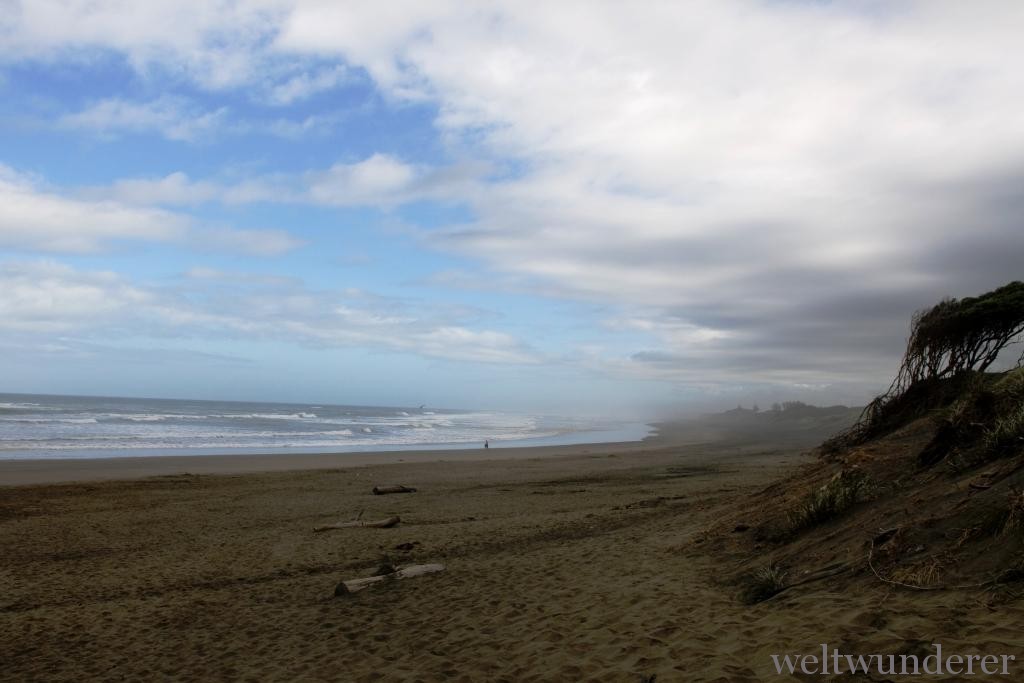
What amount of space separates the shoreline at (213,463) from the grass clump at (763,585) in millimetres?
20992

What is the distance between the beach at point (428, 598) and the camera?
5363 millimetres

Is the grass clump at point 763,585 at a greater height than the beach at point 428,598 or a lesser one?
greater

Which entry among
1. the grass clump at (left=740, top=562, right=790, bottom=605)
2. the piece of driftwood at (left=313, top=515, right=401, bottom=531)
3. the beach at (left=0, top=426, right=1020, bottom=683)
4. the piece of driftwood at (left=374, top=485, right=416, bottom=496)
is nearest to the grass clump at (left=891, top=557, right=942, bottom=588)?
the beach at (left=0, top=426, right=1020, bottom=683)

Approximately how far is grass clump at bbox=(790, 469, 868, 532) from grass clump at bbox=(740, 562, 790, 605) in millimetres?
1281

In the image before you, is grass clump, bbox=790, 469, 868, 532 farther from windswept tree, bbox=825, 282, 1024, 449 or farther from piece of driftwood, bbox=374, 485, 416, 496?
piece of driftwood, bbox=374, 485, 416, 496

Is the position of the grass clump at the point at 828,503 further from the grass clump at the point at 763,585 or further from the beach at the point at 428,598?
the grass clump at the point at 763,585

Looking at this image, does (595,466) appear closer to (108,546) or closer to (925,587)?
(108,546)

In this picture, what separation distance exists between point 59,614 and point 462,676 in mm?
5875

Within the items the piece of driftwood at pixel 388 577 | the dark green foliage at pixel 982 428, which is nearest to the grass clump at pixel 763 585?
the dark green foliage at pixel 982 428

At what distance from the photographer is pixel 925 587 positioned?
525cm

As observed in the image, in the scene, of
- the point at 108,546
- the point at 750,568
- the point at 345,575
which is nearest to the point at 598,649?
the point at 750,568

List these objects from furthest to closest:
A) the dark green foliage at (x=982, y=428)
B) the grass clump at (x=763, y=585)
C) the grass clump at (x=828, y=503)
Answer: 1. the grass clump at (x=828, y=503)
2. the dark green foliage at (x=982, y=428)
3. the grass clump at (x=763, y=585)

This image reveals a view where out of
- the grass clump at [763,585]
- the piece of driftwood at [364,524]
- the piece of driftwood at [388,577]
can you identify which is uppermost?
the grass clump at [763,585]

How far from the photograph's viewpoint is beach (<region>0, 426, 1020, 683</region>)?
536cm
